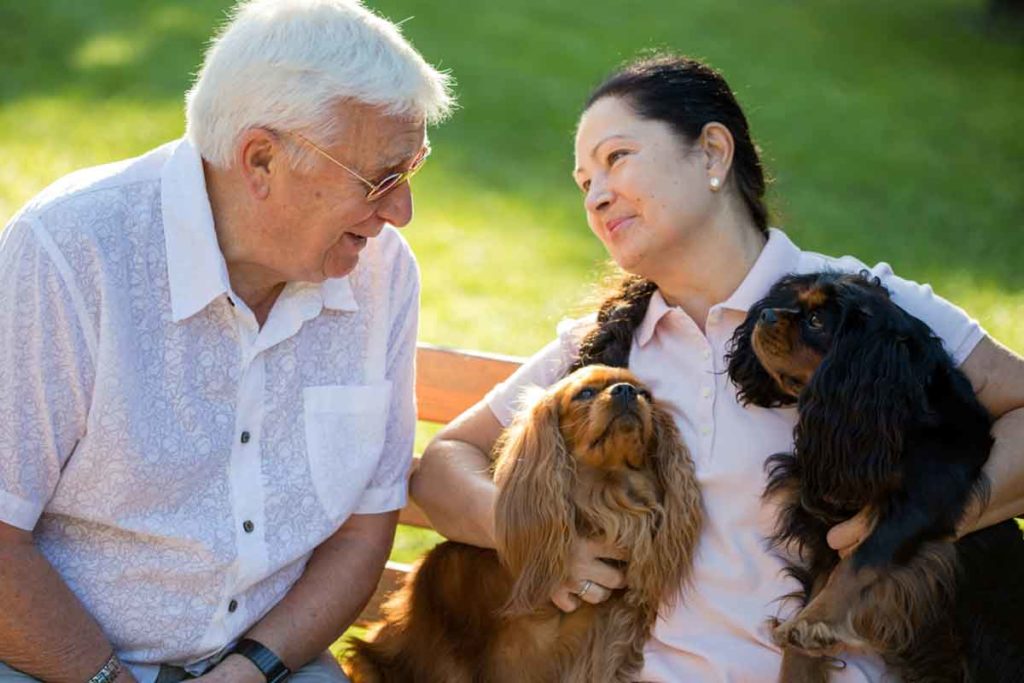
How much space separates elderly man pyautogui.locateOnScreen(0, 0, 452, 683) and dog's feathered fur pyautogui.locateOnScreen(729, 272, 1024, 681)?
892 millimetres

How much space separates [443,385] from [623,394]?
0.90m

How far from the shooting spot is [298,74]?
9.42 feet

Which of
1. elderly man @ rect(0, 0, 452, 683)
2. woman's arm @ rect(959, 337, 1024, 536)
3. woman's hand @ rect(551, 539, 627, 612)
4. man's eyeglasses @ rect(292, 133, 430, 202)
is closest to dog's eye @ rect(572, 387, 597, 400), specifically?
woman's hand @ rect(551, 539, 627, 612)

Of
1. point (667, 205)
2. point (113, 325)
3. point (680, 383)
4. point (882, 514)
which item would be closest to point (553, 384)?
point (680, 383)

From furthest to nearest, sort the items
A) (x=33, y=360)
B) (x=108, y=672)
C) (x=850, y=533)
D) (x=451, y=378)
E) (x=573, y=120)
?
(x=573, y=120)
(x=451, y=378)
(x=850, y=533)
(x=108, y=672)
(x=33, y=360)

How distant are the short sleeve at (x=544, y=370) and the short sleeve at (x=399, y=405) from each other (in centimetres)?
23

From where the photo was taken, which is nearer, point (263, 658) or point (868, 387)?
point (868, 387)

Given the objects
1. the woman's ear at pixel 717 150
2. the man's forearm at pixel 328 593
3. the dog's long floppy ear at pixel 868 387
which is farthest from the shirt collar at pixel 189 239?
the dog's long floppy ear at pixel 868 387

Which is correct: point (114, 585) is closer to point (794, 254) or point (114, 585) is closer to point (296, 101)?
point (296, 101)

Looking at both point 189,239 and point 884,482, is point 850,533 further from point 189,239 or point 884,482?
point 189,239

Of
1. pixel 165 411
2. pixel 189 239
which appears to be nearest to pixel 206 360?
pixel 165 411

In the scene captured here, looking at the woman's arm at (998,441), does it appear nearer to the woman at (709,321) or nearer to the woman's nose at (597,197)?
the woman at (709,321)

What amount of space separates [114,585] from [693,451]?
1250 millimetres

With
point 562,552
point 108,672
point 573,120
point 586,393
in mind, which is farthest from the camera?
point 573,120
